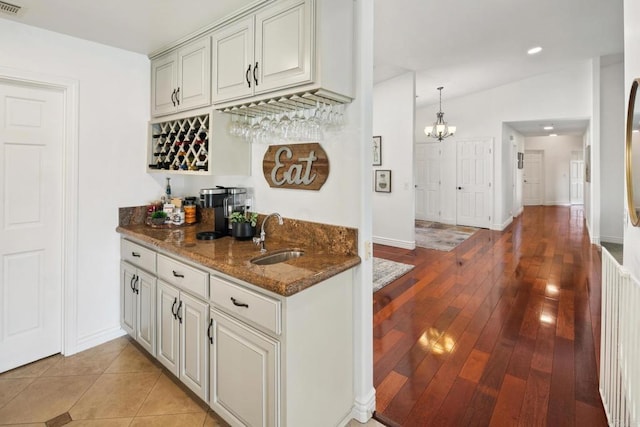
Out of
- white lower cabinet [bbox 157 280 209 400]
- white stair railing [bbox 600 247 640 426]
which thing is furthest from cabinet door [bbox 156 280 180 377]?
white stair railing [bbox 600 247 640 426]

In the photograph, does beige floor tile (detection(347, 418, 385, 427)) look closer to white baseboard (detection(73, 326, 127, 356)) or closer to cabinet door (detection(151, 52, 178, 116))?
white baseboard (detection(73, 326, 127, 356))

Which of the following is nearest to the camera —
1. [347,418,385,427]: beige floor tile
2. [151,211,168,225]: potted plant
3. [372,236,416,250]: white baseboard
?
[347,418,385,427]: beige floor tile

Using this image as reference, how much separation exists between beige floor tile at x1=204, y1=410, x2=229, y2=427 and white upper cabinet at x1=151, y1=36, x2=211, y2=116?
6.54ft

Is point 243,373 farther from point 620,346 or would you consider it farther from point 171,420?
point 620,346

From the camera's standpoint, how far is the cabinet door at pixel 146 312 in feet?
7.52

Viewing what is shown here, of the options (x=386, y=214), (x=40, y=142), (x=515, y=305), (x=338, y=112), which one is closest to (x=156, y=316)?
(x=40, y=142)

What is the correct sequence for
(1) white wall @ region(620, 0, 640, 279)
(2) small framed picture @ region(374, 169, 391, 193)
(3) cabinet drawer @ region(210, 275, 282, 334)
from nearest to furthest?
(3) cabinet drawer @ region(210, 275, 282, 334), (1) white wall @ region(620, 0, 640, 279), (2) small framed picture @ region(374, 169, 391, 193)

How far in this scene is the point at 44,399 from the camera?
2.05m

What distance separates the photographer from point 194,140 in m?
2.51

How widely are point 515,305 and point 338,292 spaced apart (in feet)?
8.63

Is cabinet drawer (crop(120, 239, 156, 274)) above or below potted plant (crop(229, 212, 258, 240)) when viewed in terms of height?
below

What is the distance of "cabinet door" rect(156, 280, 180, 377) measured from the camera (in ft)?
6.79

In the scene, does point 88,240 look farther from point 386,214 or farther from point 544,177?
point 544,177

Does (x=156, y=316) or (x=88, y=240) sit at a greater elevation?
(x=88, y=240)
